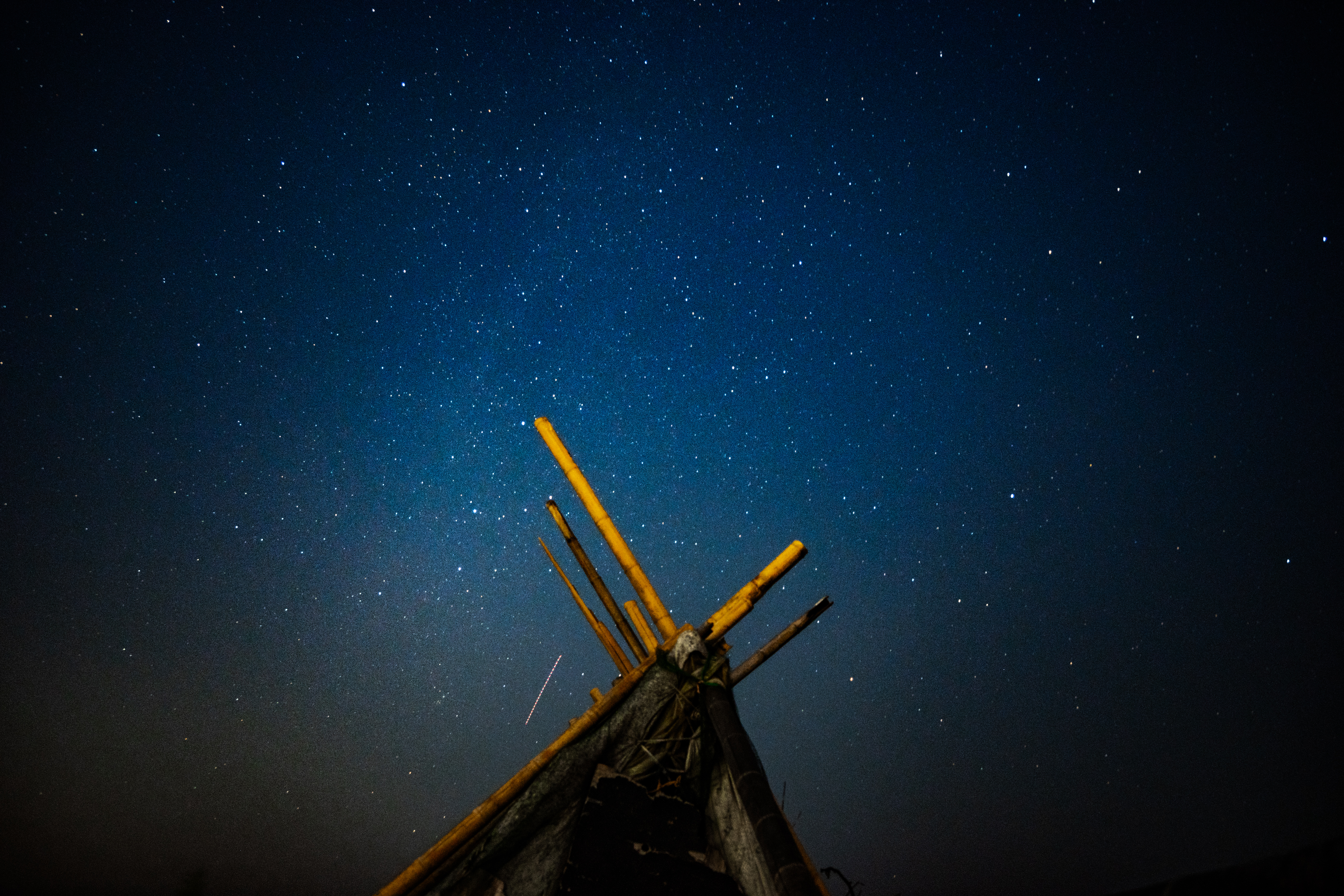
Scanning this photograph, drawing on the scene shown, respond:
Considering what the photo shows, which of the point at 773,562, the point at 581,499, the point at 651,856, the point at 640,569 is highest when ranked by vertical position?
the point at 581,499

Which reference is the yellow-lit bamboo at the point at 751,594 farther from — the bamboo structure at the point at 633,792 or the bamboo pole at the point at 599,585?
the bamboo pole at the point at 599,585

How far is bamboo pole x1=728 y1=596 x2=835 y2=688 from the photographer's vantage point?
16.4 ft

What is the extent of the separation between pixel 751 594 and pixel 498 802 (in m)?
2.39

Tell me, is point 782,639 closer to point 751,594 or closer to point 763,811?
point 751,594

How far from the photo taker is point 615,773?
12.7 ft

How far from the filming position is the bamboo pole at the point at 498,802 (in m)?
3.44

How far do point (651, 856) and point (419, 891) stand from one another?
1.40m

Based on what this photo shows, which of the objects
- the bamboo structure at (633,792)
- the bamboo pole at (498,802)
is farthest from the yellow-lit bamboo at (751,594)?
the bamboo pole at (498,802)

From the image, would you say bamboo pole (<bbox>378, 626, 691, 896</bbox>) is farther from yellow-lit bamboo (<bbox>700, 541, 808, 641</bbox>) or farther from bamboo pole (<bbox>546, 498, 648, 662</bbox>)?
bamboo pole (<bbox>546, 498, 648, 662</bbox>)

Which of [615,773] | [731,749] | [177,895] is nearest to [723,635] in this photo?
[615,773]

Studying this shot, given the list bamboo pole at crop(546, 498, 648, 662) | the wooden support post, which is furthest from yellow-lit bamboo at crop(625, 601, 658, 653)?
the wooden support post

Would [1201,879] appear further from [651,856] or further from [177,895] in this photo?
[177,895]

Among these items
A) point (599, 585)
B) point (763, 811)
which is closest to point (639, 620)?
point (599, 585)

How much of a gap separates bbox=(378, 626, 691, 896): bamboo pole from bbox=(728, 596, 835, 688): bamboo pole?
1189 millimetres
